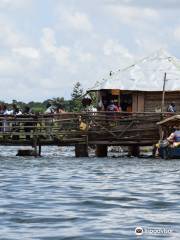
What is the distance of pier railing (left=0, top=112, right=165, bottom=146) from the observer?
3438 cm

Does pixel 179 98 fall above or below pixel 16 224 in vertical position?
above

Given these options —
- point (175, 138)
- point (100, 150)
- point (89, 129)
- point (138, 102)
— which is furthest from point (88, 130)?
point (138, 102)

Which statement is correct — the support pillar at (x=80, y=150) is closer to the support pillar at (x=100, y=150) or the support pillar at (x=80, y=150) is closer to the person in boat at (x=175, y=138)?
the support pillar at (x=100, y=150)

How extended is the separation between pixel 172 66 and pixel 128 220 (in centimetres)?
2784

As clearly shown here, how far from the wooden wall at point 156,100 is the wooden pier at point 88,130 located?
5499mm

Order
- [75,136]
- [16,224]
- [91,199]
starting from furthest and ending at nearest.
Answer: [75,136], [91,199], [16,224]

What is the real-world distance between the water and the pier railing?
27.7ft

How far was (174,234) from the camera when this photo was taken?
1223 cm

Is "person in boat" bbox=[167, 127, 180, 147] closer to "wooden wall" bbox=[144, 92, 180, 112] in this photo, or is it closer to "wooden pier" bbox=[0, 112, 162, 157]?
"wooden pier" bbox=[0, 112, 162, 157]

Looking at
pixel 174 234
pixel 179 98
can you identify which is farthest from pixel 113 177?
pixel 179 98

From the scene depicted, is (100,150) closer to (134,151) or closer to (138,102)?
(134,151)

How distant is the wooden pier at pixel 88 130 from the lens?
34375mm

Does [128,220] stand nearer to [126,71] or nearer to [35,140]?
[35,140]

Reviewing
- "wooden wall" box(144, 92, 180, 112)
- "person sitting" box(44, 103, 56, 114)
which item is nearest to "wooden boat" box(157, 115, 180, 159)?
"person sitting" box(44, 103, 56, 114)
